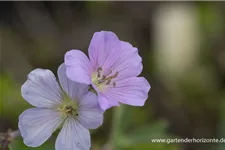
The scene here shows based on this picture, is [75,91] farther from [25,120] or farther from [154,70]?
[154,70]

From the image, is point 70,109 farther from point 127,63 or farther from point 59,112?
point 127,63

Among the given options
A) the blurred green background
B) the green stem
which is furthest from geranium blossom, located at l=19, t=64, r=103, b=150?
the blurred green background

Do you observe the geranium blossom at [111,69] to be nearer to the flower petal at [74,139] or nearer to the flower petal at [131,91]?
the flower petal at [131,91]

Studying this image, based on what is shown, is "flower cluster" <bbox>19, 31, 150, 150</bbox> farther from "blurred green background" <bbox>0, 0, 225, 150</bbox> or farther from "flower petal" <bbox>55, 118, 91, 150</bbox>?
"blurred green background" <bbox>0, 0, 225, 150</bbox>

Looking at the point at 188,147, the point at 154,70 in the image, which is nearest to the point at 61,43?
the point at 154,70

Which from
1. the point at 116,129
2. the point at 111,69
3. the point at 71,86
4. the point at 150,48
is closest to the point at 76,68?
the point at 71,86

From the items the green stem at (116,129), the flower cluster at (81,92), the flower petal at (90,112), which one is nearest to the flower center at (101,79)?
the flower cluster at (81,92)

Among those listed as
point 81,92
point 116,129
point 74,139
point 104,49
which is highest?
point 104,49
